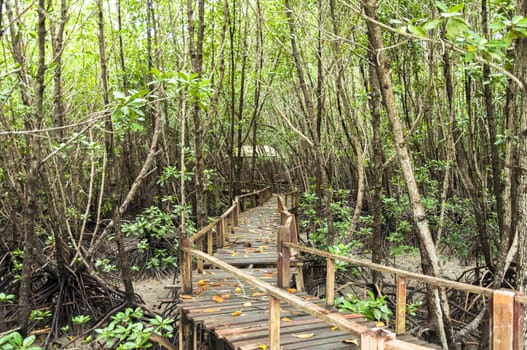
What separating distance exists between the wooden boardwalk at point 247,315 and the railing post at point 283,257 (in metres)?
0.15

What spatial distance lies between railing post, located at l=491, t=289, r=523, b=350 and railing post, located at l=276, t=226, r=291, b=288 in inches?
104

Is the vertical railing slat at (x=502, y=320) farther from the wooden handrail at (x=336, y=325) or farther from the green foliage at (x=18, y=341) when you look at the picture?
the green foliage at (x=18, y=341)

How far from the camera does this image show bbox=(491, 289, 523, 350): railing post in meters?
2.78

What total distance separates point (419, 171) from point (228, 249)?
5.70 metres

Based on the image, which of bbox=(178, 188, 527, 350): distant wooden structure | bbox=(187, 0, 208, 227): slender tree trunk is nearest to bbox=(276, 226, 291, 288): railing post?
bbox=(178, 188, 527, 350): distant wooden structure

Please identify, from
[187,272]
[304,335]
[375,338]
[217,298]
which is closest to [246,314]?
[217,298]

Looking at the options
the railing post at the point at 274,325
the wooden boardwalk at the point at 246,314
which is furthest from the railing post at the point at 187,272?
the railing post at the point at 274,325

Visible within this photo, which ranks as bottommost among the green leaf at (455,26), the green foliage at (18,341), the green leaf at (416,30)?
the green foliage at (18,341)

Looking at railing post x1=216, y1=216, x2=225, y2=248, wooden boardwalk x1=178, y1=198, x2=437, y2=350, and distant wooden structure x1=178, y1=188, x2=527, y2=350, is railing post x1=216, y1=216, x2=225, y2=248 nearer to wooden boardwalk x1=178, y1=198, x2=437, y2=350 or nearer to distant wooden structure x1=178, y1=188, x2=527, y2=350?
wooden boardwalk x1=178, y1=198, x2=437, y2=350

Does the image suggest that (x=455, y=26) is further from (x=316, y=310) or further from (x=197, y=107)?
(x=197, y=107)

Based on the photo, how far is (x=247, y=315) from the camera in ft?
15.1

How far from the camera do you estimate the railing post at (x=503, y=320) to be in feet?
9.12

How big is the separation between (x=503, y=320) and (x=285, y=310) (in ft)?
7.92

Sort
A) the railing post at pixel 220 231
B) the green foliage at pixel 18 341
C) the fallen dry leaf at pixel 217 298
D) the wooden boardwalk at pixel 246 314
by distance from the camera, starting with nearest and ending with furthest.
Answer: the green foliage at pixel 18 341 → the wooden boardwalk at pixel 246 314 → the fallen dry leaf at pixel 217 298 → the railing post at pixel 220 231
